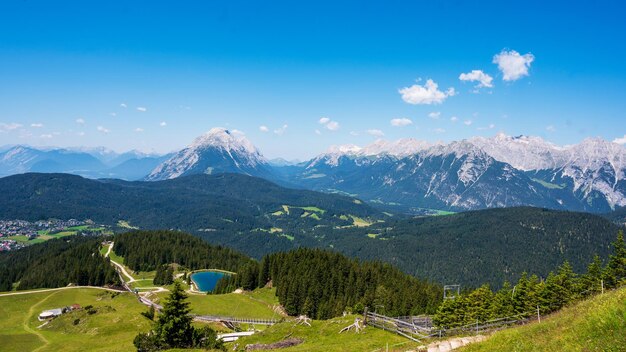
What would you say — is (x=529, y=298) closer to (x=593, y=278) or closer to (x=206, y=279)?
(x=593, y=278)

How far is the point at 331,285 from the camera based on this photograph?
385 feet

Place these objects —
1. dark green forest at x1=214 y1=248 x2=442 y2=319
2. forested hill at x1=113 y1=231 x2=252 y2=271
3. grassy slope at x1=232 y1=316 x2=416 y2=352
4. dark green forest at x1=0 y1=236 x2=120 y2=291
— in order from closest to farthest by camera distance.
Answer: grassy slope at x1=232 y1=316 x2=416 y2=352 → dark green forest at x1=214 y1=248 x2=442 y2=319 → dark green forest at x1=0 y1=236 x2=120 y2=291 → forested hill at x1=113 y1=231 x2=252 y2=271

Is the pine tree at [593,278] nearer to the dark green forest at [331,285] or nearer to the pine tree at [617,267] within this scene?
the pine tree at [617,267]

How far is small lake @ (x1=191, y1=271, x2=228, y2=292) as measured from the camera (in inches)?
5715

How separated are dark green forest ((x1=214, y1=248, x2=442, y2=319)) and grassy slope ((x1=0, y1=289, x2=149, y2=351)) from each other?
39.4 meters

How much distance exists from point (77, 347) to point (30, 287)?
333 feet

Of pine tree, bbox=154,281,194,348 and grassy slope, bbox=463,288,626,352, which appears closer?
grassy slope, bbox=463,288,626,352

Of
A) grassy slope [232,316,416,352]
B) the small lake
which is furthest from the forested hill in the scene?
grassy slope [232,316,416,352]

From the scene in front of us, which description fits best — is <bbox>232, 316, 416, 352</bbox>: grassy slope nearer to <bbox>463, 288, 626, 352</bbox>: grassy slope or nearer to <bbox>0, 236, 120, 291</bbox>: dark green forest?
<bbox>463, 288, 626, 352</bbox>: grassy slope

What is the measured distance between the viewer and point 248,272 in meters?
129

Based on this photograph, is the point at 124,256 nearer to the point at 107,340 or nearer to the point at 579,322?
the point at 107,340

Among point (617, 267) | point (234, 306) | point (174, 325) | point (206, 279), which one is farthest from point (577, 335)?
point (206, 279)

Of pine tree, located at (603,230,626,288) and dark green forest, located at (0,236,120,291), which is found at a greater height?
pine tree, located at (603,230,626,288)

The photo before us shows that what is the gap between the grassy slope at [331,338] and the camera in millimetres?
45312
